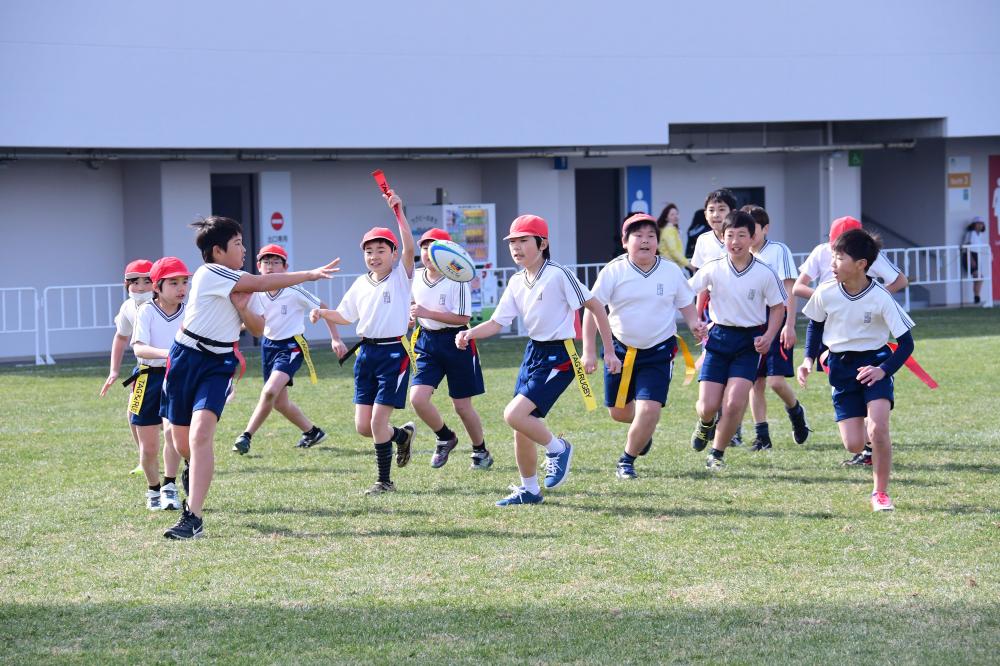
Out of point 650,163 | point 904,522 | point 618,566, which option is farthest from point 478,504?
point 650,163

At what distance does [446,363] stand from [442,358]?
0.16 ft

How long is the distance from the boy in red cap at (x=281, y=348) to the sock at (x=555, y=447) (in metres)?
2.87

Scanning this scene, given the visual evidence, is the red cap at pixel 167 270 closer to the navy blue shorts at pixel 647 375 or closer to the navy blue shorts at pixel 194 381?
the navy blue shorts at pixel 194 381

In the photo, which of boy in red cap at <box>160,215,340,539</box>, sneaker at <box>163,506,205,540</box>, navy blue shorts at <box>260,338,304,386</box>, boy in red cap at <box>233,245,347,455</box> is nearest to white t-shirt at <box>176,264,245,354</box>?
boy in red cap at <box>160,215,340,539</box>

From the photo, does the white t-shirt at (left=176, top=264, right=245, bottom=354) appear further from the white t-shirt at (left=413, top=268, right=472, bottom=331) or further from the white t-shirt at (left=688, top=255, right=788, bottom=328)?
the white t-shirt at (left=688, top=255, right=788, bottom=328)

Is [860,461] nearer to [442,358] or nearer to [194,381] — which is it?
[442,358]

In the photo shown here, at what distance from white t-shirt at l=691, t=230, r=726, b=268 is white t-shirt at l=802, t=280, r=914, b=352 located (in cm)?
273

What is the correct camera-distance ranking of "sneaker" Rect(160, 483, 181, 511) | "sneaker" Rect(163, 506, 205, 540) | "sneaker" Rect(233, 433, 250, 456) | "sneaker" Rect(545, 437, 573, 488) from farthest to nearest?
1. "sneaker" Rect(233, 433, 250, 456)
2. "sneaker" Rect(545, 437, 573, 488)
3. "sneaker" Rect(160, 483, 181, 511)
4. "sneaker" Rect(163, 506, 205, 540)

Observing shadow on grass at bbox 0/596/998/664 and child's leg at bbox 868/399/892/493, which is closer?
shadow on grass at bbox 0/596/998/664

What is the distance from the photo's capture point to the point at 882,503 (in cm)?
800

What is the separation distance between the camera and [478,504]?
8.52 metres

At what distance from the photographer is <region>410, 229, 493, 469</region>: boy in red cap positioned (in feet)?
32.0

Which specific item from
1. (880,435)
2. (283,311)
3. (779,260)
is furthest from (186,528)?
(779,260)

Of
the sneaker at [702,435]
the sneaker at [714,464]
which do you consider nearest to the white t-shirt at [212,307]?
the sneaker at [702,435]
